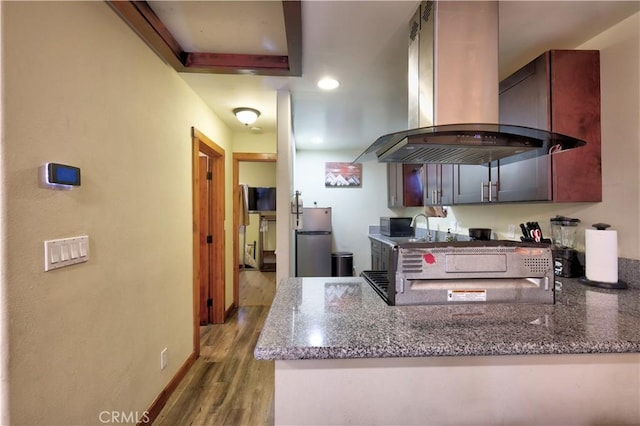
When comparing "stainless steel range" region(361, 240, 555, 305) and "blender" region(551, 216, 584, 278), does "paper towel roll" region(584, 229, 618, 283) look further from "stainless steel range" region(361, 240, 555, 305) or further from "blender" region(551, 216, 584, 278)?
"stainless steel range" region(361, 240, 555, 305)

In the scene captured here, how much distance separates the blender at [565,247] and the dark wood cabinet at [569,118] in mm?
231

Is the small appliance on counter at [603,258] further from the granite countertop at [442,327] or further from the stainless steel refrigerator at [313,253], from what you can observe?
the stainless steel refrigerator at [313,253]

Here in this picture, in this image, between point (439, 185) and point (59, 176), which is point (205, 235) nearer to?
point (59, 176)

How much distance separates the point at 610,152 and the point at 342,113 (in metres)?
2.10

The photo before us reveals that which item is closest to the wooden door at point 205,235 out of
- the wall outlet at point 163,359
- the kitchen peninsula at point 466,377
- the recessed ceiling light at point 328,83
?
the wall outlet at point 163,359

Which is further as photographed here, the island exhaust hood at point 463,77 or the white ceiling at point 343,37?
the white ceiling at point 343,37

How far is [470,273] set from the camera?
1206mm

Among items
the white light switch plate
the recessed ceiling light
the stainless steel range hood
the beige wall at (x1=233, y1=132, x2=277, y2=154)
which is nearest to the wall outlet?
the white light switch plate

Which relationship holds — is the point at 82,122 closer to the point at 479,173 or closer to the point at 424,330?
the point at 424,330

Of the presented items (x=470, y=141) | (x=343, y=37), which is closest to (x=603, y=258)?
(x=470, y=141)

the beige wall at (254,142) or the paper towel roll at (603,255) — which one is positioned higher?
the beige wall at (254,142)

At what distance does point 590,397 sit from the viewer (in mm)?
961

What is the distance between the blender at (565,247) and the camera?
5.49ft

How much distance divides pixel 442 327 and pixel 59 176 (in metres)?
1.53
